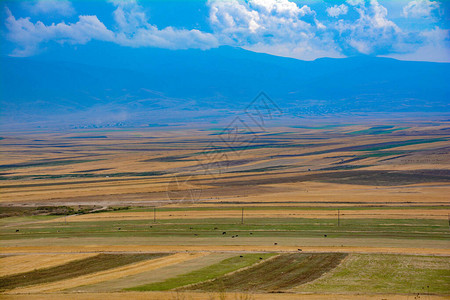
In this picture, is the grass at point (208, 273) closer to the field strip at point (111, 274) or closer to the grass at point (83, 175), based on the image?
the field strip at point (111, 274)

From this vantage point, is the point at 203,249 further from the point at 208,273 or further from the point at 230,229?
the point at 230,229

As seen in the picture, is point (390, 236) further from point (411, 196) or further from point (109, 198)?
point (109, 198)

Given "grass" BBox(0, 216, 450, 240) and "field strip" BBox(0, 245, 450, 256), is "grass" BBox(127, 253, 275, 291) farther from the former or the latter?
"grass" BBox(0, 216, 450, 240)

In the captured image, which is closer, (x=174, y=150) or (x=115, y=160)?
A: (x=115, y=160)

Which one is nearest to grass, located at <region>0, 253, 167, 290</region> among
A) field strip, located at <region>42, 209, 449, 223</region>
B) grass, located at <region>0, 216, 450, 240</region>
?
grass, located at <region>0, 216, 450, 240</region>

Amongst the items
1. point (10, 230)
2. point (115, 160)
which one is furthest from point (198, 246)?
point (115, 160)

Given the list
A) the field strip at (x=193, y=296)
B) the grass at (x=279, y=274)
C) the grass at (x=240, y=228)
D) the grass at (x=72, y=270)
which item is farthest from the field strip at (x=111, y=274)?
the grass at (x=240, y=228)
